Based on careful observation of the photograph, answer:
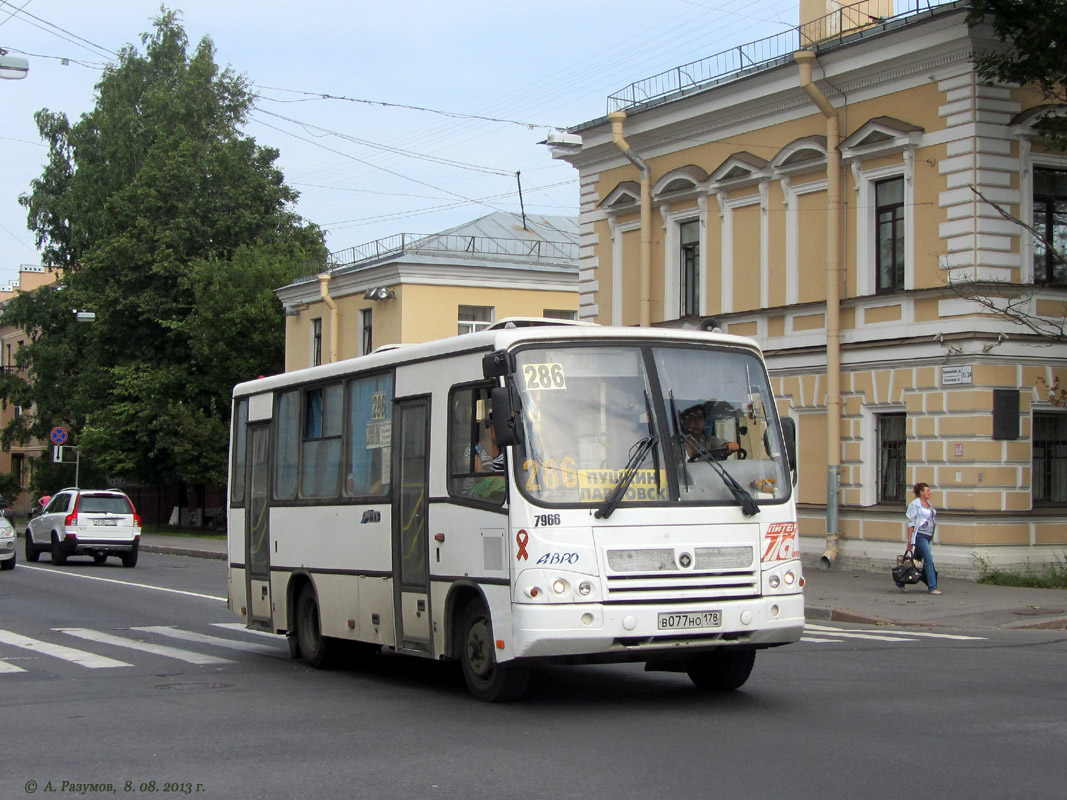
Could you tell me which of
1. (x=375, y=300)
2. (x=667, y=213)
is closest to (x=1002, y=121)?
(x=667, y=213)

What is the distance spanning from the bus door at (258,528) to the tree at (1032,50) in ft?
40.7

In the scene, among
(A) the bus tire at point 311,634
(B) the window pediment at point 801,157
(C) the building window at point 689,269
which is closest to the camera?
(A) the bus tire at point 311,634

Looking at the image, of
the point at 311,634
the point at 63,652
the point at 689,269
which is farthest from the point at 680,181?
the point at 63,652

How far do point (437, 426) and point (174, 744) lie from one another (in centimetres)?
321

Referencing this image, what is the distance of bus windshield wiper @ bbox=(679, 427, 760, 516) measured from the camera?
1001 centimetres

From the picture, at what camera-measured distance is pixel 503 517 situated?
973 cm

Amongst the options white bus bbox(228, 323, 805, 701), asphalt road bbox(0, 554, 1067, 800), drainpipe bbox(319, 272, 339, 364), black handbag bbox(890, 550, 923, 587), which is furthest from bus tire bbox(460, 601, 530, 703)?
drainpipe bbox(319, 272, 339, 364)

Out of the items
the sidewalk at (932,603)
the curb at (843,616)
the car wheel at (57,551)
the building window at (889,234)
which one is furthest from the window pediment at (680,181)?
the car wheel at (57,551)

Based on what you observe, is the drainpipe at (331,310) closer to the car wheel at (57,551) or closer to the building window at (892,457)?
the car wheel at (57,551)

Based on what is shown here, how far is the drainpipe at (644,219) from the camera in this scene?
28703mm

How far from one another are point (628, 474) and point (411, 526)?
2.16 metres

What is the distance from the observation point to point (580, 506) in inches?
377

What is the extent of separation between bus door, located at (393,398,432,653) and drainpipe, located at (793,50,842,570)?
45.8ft

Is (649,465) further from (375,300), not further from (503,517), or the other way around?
(375,300)
